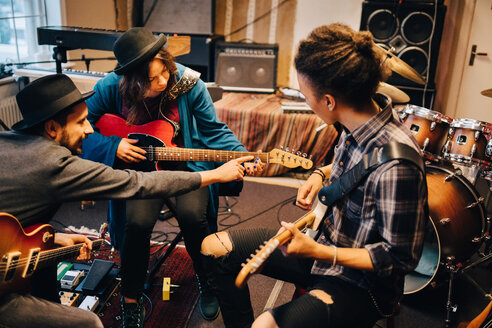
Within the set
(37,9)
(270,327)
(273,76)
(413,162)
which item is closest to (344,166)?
(413,162)

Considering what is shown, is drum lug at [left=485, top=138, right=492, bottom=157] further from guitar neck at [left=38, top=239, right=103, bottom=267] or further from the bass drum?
guitar neck at [left=38, top=239, right=103, bottom=267]

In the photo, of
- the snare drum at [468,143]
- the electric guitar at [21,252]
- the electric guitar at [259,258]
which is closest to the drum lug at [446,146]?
the snare drum at [468,143]

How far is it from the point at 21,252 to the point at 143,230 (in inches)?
25.0

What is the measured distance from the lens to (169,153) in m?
2.18

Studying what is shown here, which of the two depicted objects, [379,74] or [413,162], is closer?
[413,162]

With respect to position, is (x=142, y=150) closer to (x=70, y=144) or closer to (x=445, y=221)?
(x=70, y=144)

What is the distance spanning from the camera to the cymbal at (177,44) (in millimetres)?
3266

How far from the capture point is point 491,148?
254 centimetres

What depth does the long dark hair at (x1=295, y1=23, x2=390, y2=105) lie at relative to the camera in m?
1.30

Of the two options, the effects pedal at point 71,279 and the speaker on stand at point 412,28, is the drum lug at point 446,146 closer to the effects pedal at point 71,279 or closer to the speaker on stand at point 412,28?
the speaker on stand at point 412,28

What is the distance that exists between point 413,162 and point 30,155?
3.99ft

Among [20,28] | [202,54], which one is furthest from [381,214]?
[20,28]

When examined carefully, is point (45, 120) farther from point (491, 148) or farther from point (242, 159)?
point (491, 148)

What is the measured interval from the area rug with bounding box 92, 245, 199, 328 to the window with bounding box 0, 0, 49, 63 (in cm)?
242
